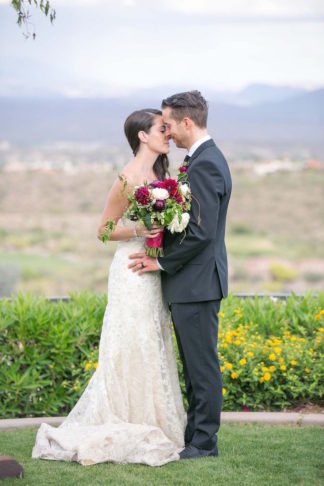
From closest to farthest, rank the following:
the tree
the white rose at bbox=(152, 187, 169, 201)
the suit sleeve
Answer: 1. the tree
2. the white rose at bbox=(152, 187, 169, 201)
3. the suit sleeve

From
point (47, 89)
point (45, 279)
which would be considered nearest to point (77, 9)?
point (47, 89)

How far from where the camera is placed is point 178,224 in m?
3.58

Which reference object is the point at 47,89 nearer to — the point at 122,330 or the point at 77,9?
the point at 77,9

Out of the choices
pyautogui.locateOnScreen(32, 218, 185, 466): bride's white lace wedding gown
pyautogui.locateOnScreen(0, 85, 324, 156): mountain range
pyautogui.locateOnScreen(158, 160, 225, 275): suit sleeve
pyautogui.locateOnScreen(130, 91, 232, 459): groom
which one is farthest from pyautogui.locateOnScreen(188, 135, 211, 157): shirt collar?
pyautogui.locateOnScreen(0, 85, 324, 156): mountain range

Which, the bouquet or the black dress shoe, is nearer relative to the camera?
the bouquet

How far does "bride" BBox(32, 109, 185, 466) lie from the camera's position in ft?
12.8

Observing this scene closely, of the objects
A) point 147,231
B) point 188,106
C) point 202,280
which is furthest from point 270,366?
point 188,106

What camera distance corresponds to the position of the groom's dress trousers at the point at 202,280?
12.0 feet

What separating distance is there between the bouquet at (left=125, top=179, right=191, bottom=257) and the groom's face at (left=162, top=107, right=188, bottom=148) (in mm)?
280

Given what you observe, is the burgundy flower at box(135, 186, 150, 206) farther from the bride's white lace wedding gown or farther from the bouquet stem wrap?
the bride's white lace wedding gown

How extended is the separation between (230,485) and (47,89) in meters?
39.2

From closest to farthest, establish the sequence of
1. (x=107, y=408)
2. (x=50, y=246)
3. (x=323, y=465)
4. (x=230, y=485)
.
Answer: (x=230, y=485), (x=323, y=465), (x=107, y=408), (x=50, y=246)

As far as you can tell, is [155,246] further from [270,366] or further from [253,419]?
[270,366]

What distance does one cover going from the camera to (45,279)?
39062 millimetres
